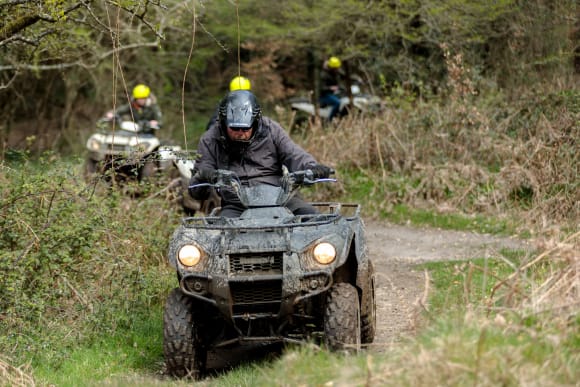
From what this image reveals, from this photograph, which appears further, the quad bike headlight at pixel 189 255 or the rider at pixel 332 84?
the rider at pixel 332 84

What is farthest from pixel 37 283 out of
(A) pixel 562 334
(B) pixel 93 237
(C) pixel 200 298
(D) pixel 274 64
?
(D) pixel 274 64

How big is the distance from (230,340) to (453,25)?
11407 mm

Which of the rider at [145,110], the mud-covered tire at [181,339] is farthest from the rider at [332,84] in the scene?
the mud-covered tire at [181,339]

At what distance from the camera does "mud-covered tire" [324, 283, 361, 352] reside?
7.25m

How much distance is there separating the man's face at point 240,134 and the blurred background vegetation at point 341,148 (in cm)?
77

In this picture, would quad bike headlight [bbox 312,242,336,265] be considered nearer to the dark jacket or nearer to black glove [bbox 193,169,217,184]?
black glove [bbox 193,169,217,184]

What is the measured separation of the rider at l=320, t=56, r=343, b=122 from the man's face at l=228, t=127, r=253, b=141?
11812 mm

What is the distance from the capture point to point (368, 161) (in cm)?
1667

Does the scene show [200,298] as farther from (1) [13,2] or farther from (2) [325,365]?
(1) [13,2]

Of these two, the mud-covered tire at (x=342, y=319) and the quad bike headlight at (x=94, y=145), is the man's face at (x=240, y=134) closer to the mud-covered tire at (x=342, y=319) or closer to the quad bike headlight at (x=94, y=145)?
the mud-covered tire at (x=342, y=319)

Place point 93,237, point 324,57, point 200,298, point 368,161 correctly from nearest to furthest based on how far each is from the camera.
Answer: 1. point 200,298
2. point 93,237
3. point 368,161
4. point 324,57

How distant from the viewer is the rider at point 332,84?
819 inches

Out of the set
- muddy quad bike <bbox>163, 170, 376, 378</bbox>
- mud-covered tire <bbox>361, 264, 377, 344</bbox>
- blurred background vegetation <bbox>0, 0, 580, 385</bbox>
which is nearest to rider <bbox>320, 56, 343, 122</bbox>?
blurred background vegetation <bbox>0, 0, 580, 385</bbox>

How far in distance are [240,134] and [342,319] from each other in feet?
7.29
